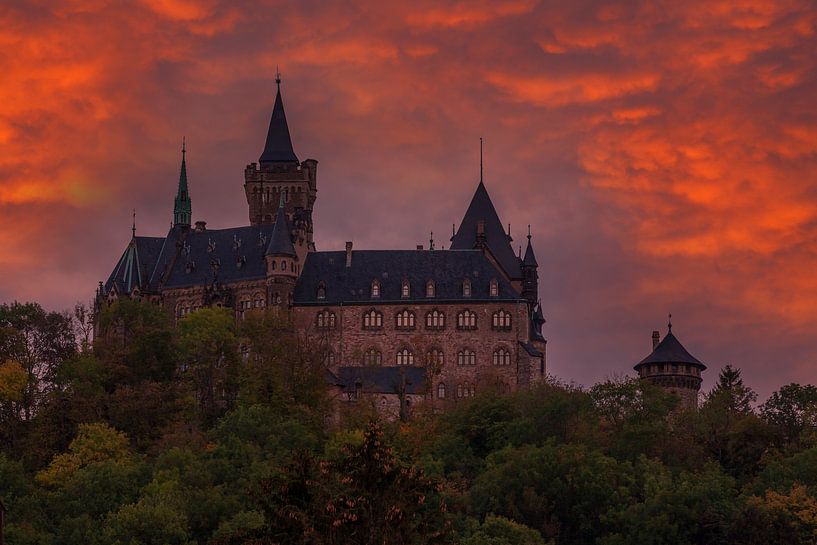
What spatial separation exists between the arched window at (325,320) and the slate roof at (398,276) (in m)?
0.74

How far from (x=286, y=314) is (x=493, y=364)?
15003 millimetres

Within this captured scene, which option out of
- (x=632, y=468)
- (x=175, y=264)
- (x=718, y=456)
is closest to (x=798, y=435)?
(x=718, y=456)

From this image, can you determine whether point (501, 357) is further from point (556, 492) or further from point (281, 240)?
point (556, 492)

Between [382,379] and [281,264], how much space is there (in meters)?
12.6

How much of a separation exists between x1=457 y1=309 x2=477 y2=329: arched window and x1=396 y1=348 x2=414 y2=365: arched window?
3.99 meters

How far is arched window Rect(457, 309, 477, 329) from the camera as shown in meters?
130

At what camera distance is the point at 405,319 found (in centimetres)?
13088

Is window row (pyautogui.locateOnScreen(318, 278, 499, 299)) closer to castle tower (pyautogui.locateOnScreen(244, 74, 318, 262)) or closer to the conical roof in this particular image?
the conical roof

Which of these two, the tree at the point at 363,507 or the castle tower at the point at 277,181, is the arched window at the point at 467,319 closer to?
the castle tower at the point at 277,181

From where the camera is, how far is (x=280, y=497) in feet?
194

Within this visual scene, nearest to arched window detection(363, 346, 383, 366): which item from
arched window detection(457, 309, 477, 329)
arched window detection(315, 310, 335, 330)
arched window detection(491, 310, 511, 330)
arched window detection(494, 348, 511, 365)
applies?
arched window detection(315, 310, 335, 330)

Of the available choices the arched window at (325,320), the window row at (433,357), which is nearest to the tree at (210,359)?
the arched window at (325,320)

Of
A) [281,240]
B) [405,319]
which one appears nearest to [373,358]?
[405,319]

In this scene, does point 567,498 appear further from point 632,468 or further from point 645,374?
point 645,374
